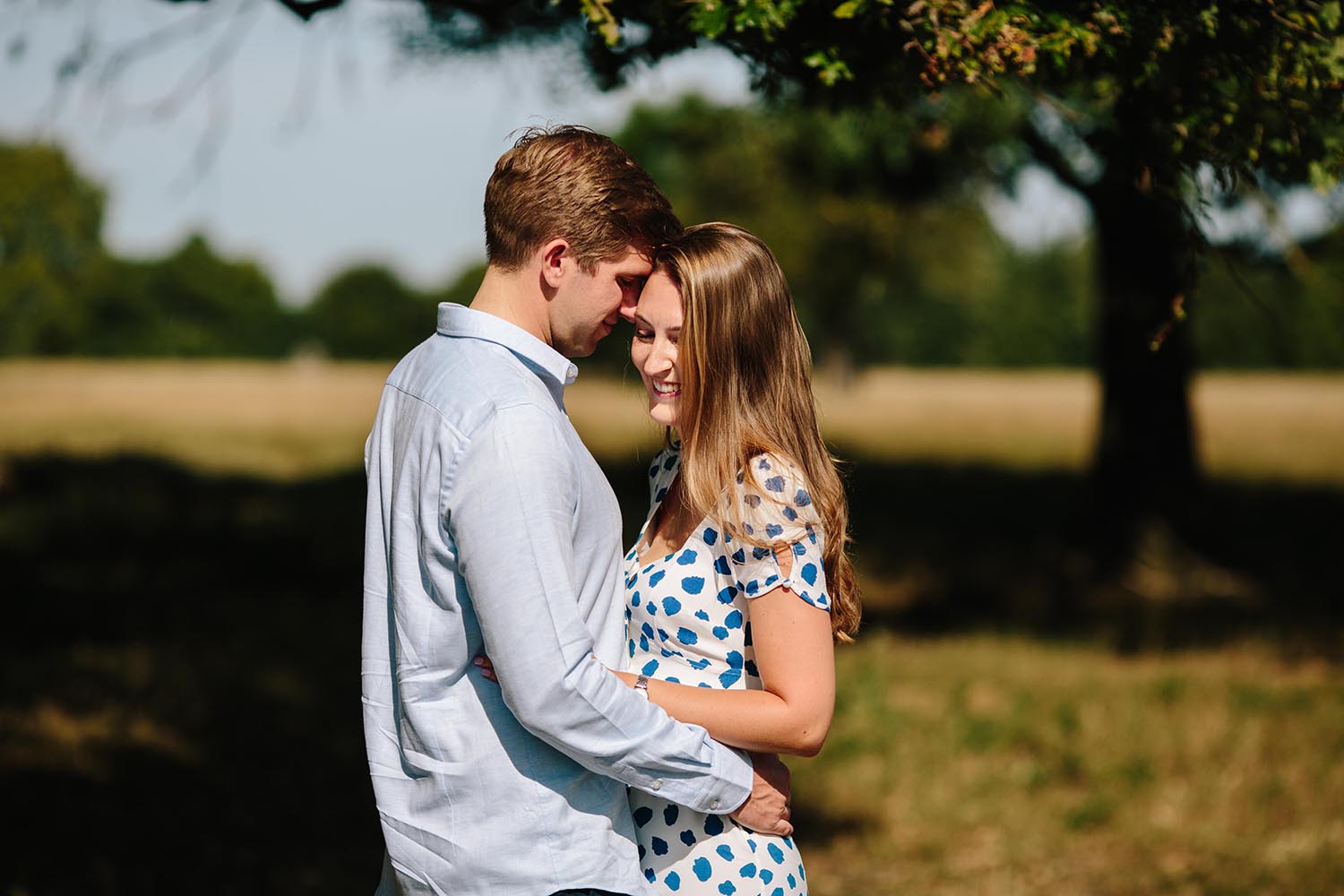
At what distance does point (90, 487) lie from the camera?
53.3ft

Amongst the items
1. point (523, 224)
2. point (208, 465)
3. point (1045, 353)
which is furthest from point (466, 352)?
point (1045, 353)

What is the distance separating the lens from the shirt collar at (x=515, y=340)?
93.7 inches

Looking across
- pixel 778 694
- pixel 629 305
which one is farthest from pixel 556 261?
pixel 778 694

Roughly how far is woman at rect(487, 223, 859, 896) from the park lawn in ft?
13.3

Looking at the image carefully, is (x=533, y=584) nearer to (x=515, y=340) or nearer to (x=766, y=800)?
(x=515, y=340)

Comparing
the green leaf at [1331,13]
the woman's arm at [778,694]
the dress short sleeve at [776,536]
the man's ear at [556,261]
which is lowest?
the woman's arm at [778,694]

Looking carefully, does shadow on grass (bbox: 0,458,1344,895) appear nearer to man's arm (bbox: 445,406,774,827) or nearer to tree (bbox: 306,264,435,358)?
man's arm (bbox: 445,406,774,827)

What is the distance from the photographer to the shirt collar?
2.38 meters

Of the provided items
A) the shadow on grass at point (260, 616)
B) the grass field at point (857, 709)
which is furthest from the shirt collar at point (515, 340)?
the shadow on grass at point (260, 616)

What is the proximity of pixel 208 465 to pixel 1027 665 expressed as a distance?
15.1 metres

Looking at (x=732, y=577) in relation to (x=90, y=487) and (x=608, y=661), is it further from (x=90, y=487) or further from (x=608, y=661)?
(x=90, y=487)

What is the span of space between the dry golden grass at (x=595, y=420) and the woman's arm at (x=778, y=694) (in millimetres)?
10358

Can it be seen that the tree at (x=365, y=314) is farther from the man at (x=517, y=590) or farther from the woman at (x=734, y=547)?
the man at (x=517, y=590)

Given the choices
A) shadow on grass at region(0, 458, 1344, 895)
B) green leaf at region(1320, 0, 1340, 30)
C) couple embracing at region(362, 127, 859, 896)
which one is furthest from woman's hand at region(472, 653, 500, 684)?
shadow on grass at region(0, 458, 1344, 895)
